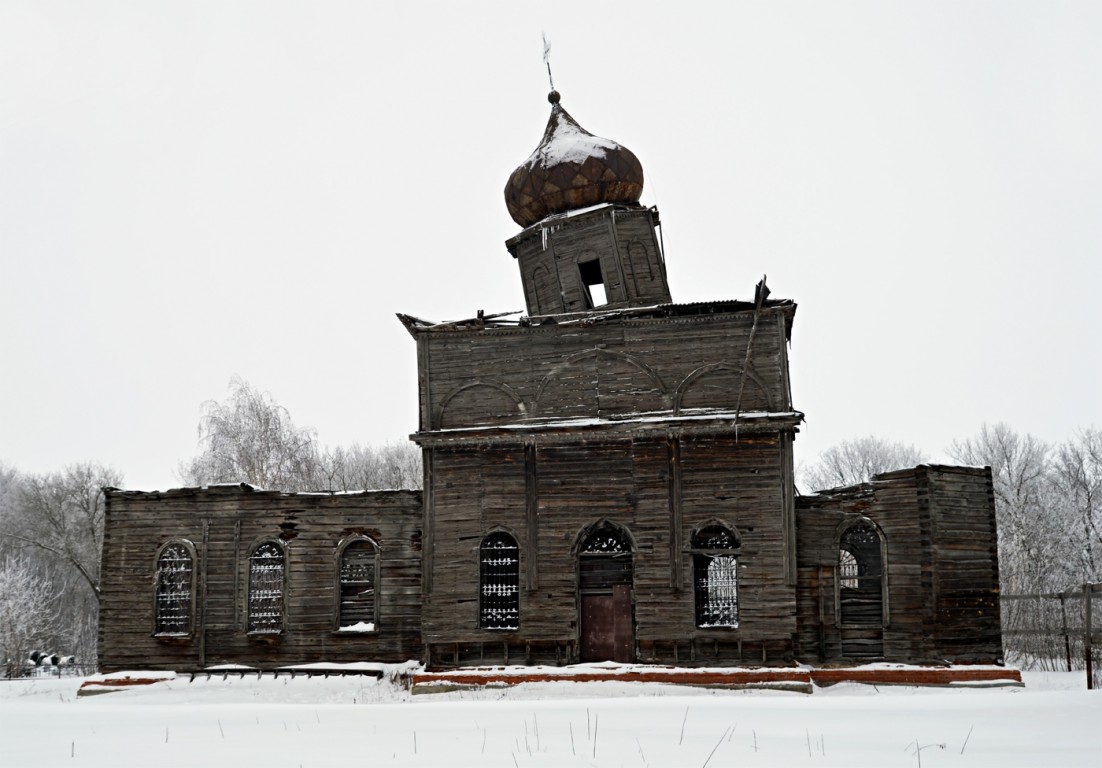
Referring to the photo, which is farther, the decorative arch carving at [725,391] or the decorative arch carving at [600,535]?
the decorative arch carving at [600,535]

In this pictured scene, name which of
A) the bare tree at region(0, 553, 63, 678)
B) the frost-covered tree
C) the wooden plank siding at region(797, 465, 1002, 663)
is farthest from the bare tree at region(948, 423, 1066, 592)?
the bare tree at region(0, 553, 63, 678)

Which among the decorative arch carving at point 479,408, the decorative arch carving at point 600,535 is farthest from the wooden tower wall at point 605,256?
the decorative arch carving at point 600,535

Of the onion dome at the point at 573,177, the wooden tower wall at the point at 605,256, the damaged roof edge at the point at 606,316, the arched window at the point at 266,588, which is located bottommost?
the arched window at the point at 266,588

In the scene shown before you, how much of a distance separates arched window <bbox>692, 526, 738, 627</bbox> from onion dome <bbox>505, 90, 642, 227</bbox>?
29.0ft

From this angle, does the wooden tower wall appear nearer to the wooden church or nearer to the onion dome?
the onion dome

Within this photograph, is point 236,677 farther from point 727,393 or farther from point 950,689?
point 950,689

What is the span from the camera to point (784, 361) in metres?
20.1

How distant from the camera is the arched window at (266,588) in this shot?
22328 millimetres

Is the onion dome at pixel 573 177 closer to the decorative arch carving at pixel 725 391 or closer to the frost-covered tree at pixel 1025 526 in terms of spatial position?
the decorative arch carving at pixel 725 391

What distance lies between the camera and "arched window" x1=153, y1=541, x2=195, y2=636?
2256cm

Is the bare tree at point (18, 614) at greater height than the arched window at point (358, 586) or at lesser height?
lesser

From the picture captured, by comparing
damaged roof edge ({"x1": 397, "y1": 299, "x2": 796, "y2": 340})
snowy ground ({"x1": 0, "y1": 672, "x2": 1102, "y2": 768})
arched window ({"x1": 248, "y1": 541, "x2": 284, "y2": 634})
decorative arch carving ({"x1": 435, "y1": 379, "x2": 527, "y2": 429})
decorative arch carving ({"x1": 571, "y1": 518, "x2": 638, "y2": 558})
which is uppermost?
damaged roof edge ({"x1": 397, "y1": 299, "x2": 796, "y2": 340})

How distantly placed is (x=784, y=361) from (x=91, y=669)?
34841mm

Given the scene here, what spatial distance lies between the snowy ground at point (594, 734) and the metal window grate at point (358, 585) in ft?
26.6
